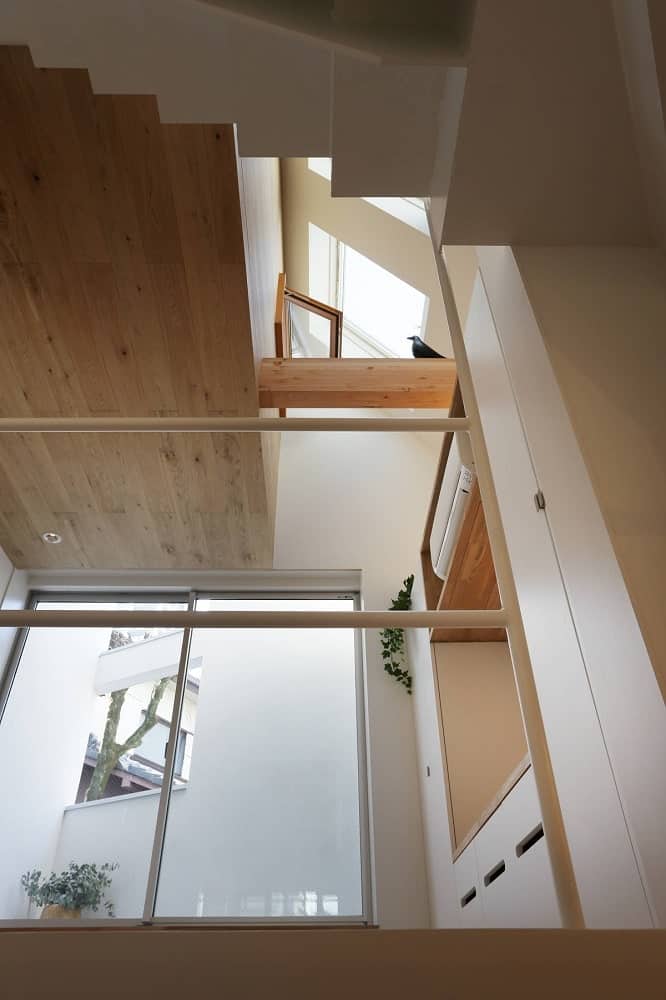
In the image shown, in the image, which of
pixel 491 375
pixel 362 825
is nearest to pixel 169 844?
pixel 362 825

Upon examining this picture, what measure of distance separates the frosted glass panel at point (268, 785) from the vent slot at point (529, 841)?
5.54 ft

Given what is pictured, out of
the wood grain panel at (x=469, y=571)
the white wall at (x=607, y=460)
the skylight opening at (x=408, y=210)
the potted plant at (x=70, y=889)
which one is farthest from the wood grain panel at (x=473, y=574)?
the potted plant at (x=70, y=889)

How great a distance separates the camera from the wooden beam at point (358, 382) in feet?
9.06

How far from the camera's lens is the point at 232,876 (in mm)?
2922

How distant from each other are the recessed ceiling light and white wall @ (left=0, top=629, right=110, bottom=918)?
533mm

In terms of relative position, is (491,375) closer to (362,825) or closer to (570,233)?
(570,233)

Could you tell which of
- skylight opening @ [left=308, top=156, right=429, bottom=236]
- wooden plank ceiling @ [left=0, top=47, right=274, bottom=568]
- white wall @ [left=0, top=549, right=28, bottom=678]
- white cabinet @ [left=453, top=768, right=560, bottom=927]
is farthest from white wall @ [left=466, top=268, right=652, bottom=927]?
white wall @ [left=0, top=549, right=28, bottom=678]

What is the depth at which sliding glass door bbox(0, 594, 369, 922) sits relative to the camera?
2.92 metres

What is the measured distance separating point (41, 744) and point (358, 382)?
2444mm

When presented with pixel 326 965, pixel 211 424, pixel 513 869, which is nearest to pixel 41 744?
pixel 513 869

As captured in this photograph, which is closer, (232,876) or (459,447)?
(459,447)

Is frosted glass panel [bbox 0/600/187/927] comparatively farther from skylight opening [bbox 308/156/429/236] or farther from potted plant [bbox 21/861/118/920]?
skylight opening [bbox 308/156/429/236]

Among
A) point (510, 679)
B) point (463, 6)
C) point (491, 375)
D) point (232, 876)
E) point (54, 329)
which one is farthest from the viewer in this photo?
point (232, 876)

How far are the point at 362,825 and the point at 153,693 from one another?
1.28 metres
